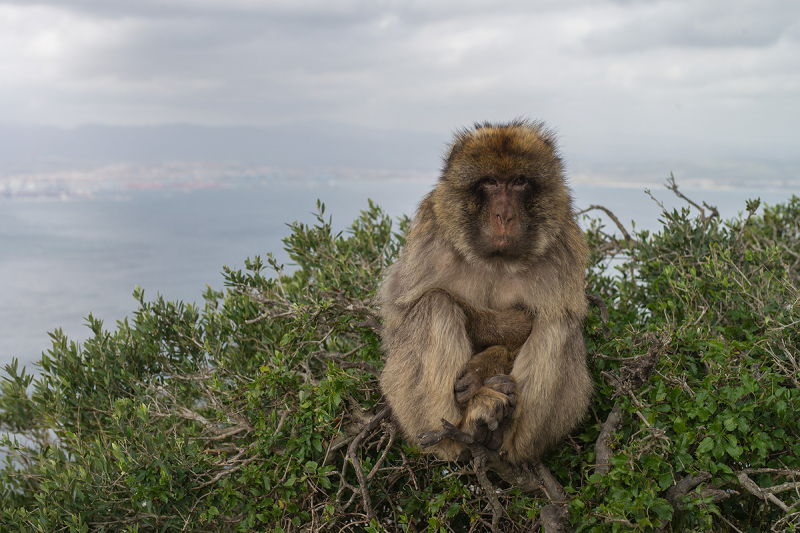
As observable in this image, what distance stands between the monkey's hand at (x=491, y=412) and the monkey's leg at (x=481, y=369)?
5cm

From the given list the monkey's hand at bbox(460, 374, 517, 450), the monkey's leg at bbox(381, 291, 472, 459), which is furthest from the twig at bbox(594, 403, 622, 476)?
the monkey's leg at bbox(381, 291, 472, 459)

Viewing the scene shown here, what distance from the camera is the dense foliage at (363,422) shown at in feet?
8.94

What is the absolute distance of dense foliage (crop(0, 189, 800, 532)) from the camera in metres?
2.72

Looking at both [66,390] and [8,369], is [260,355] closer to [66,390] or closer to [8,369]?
[66,390]

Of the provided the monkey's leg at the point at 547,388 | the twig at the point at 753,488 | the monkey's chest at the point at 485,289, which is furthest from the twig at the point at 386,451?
the twig at the point at 753,488

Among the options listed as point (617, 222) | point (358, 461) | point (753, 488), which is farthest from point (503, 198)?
point (617, 222)

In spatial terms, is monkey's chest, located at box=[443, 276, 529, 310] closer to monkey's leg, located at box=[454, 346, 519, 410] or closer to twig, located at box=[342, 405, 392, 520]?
monkey's leg, located at box=[454, 346, 519, 410]

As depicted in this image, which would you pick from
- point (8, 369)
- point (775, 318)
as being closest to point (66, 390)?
point (8, 369)

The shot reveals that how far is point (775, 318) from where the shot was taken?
3316 mm

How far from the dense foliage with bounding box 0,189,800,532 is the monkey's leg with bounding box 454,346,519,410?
1.63 feet

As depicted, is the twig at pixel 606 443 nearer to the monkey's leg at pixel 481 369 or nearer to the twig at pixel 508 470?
the twig at pixel 508 470

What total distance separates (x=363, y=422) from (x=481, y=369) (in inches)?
34.1

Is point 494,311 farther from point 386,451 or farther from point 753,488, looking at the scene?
point 753,488

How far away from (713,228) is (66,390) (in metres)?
4.86
